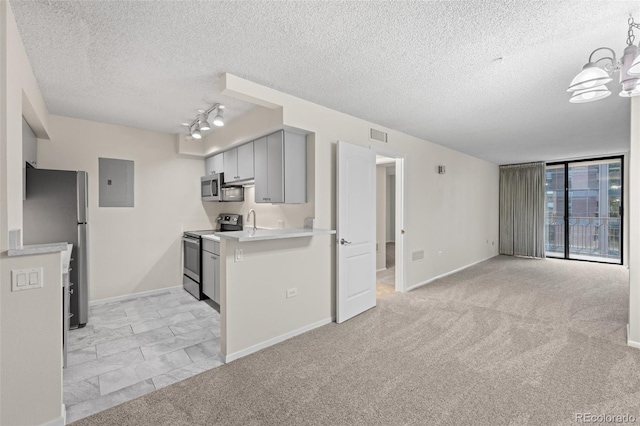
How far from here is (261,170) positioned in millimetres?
3553

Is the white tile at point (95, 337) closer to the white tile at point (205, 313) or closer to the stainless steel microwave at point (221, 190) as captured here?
the white tile at point (205, 313)

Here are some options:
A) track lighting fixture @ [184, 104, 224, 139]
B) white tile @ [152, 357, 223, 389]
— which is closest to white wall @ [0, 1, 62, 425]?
white tile @ [152, 357, 223, 389]

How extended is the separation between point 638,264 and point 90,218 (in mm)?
6164

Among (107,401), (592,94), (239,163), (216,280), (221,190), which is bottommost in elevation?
(107,401)

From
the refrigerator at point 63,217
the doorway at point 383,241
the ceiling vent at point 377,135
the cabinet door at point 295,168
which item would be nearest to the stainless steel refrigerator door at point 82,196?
the refrigerator at point 63,217

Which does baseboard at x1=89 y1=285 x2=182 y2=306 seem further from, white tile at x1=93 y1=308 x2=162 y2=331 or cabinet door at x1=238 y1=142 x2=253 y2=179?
cabinet door at x1=238 y1=142 x2=253 y2=179

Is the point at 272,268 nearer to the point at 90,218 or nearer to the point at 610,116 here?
the point at 90,218

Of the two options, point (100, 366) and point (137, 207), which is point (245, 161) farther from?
point (100, 366)

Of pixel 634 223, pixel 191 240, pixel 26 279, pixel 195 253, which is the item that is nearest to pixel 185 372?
pixel 26 279

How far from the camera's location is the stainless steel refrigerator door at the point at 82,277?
329cm

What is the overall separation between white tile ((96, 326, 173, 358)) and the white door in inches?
74.7

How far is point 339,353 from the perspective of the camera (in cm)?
273

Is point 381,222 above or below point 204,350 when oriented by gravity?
above

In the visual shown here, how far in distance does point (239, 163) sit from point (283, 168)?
1.10 metres
